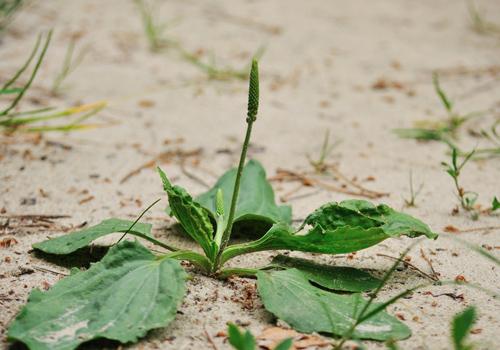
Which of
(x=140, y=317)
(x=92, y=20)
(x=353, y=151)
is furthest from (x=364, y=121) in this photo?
(x=92, y=20)

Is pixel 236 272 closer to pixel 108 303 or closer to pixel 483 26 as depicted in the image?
pixel 108 303

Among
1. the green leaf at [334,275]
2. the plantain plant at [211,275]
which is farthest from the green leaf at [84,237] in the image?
the green leaf at [334,275]

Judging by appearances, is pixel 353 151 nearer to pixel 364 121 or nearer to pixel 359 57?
pixel 364 121

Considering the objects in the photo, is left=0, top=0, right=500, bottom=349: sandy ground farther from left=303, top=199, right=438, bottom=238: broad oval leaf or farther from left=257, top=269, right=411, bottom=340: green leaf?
left=303, top=199, right=438, bottom=238: broad oval leaf

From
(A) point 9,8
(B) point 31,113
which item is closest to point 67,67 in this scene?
(B) point 31,113

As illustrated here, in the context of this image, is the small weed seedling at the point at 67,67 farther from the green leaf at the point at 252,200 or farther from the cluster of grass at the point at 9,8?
the green leaf at the point at 252,200

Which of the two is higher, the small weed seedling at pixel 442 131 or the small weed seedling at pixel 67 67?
the small weed seedling at pixel 67 67

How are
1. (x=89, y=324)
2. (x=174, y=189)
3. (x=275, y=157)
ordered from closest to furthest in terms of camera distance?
1. (x=89, y=324)
2. (x=174, y=189)
3. (x=275, y=157)
